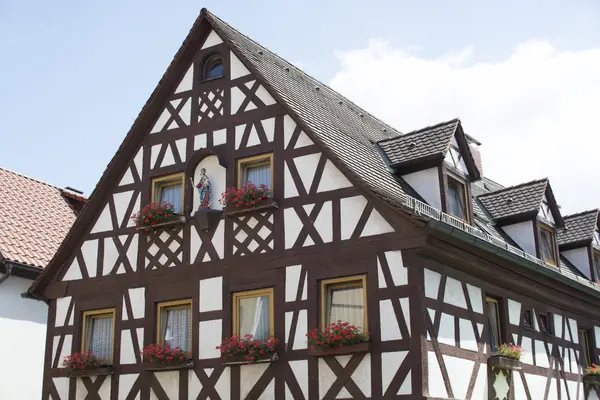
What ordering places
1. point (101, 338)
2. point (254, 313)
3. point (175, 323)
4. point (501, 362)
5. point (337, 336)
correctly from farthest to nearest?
point (101, 338) < point (175, 323) < point (254, 313) < point (501, 362) < point (337, 336)

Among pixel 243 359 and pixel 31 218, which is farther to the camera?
pixel 31 218

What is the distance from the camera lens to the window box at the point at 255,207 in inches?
664

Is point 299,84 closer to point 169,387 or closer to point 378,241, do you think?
point 378,241

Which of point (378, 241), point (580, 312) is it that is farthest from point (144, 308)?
point (580, 312)

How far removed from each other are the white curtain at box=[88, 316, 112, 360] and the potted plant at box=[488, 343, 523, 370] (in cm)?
785

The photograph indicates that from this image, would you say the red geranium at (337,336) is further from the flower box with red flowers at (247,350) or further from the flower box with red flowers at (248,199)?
the flower box with red flowers at (248,199)

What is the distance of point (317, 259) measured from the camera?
1625 centimetres

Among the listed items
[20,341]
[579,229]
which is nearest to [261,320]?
[20,341]

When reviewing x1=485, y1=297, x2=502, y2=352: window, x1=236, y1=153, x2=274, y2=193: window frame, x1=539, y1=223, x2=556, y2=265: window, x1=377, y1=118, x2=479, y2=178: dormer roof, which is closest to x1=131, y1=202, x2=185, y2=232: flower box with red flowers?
x1=236, y1=153, x2=274, y2=193: window frame

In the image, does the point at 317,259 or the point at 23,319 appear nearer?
the point at 317,259

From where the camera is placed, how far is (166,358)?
678 inches

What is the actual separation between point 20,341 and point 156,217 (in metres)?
6.93

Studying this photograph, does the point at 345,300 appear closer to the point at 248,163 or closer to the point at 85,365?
the point at 248,163

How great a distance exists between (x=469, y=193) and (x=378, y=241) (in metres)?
3.67
